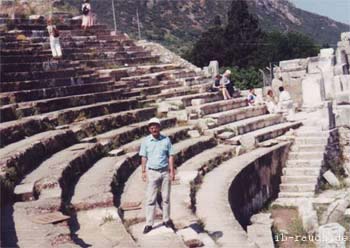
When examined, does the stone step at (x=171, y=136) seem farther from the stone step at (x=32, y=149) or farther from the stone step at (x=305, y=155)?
the stone step at (x=305, y=155)

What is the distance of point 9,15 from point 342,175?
Answer: 880cm

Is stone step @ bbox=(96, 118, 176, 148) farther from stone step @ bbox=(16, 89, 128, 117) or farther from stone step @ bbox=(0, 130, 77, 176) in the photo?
stone step @ bbox=(16, 89, 128, 117)

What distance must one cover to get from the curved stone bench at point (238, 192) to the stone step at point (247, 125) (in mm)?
1023

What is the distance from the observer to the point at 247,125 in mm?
14820

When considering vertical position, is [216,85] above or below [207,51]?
below

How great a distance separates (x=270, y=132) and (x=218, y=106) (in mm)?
1649

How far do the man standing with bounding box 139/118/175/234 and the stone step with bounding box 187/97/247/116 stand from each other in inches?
286

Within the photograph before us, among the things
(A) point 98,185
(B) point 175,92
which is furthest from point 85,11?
(A) point 98,185

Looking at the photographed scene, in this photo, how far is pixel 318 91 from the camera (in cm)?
1645

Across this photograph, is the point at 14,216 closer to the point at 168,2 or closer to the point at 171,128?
the point at 171,128

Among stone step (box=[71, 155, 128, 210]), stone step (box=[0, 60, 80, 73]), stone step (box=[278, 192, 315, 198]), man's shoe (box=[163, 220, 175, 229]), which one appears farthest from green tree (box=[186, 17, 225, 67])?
man's shoe (box=[163, 220, 175, 229])

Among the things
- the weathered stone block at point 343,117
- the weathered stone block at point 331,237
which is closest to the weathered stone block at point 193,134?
the weathered stone block at point 343,117

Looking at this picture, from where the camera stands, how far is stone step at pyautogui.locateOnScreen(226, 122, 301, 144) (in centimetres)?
1388

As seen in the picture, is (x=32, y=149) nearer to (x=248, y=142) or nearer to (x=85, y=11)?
(x=248, y=142)
